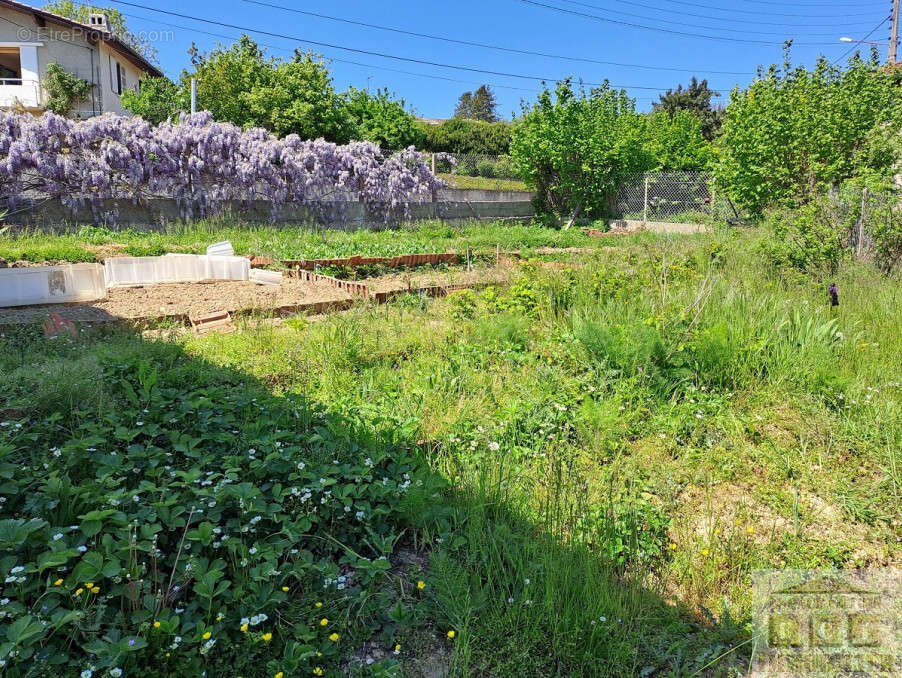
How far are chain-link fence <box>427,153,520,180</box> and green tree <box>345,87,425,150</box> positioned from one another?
5.19 meters

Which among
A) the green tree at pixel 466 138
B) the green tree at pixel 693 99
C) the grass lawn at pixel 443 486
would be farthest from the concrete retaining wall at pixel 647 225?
the green tree at pixel 693 99

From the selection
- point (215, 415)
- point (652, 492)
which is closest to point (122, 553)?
point (215, 415)

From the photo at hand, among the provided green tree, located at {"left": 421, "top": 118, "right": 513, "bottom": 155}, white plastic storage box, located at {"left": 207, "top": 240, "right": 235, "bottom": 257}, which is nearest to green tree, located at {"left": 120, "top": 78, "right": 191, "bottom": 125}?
green tree, located at {"left": 421, "top": 118, "right": 513, "bottom": 155}

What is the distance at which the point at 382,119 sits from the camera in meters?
24.2

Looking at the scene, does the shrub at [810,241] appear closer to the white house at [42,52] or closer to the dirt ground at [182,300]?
the dirt ground at [182,300]

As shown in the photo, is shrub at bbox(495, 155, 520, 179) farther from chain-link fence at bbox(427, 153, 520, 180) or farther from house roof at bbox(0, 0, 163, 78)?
house roof at bbox(0, 0, 163, 78)

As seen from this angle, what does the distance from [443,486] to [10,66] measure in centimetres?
3007

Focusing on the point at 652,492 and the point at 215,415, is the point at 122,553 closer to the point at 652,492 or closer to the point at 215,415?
the point at 215,415

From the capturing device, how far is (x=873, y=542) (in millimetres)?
2527

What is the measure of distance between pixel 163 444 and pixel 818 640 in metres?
2.71

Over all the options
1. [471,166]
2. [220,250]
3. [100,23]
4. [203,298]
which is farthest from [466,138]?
[203,298]

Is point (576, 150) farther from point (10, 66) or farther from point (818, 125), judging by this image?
point (10, 66)

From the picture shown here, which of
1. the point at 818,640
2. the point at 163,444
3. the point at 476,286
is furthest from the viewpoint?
the point at 476,286

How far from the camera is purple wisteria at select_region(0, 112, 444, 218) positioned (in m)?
10.0
